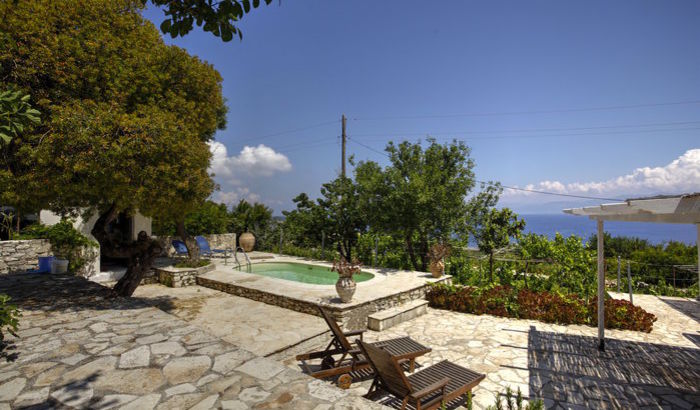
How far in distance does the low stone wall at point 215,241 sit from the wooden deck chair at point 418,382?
42.5 ft

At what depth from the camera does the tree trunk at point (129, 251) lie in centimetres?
737

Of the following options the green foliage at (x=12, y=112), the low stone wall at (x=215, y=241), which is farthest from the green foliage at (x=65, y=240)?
the green foliage at (x=12, y=112)

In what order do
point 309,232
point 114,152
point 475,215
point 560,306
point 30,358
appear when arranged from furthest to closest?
1. point 309,232
2. point 475,215
3. point 560,306
4. point 114,152
5. point 30,358

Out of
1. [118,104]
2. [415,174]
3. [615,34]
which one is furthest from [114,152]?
[615,34]

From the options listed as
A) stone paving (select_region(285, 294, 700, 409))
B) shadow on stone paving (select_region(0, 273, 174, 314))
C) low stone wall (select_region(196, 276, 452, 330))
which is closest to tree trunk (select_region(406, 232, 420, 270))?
low stone wall (select_region(196, 276, 452, 330))

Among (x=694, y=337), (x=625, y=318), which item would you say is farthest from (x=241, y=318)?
(x=694, y=337)

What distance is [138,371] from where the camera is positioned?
3650 mm

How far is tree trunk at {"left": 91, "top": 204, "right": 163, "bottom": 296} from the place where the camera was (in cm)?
737

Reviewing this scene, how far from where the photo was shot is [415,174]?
1189 cm

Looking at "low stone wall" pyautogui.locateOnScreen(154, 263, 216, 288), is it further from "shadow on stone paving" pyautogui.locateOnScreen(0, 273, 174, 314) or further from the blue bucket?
the blue bucket

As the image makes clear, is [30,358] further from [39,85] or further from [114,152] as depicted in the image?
[39,85]

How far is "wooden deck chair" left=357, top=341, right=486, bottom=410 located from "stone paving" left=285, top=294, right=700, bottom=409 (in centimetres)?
41

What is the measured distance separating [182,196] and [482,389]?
6.34 metres

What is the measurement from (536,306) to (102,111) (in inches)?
386
